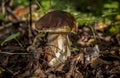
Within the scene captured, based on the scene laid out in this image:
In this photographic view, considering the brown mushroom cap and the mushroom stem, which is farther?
the mushroom stem

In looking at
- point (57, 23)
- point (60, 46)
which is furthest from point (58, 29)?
point (60, 46)

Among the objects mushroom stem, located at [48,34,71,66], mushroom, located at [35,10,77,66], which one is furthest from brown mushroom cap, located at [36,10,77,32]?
mushroom stem, located at [48,34,71,66]

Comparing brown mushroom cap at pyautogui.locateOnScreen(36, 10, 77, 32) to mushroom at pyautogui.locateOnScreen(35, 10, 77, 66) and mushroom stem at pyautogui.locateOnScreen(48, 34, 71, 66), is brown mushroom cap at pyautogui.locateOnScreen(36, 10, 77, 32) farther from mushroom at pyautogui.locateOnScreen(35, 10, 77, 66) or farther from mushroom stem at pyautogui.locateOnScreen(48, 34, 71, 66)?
mushroom stem at pyautogui.locateOnScreen(48, 34, 71, 66)

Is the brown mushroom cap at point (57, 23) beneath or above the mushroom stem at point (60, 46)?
above

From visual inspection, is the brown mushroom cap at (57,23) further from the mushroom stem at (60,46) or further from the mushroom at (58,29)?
the mushroom stem at (60,46)

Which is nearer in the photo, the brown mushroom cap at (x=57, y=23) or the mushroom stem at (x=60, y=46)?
the brown mushroom cap at (x=57, y=23)

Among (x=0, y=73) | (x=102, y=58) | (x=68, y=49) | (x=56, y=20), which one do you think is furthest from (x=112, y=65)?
(x=0, y=73)

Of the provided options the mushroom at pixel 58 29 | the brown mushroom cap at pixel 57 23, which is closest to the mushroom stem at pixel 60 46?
the mushroom at pixel 58 29

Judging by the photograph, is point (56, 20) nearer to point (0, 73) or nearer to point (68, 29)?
point (68, 29)
